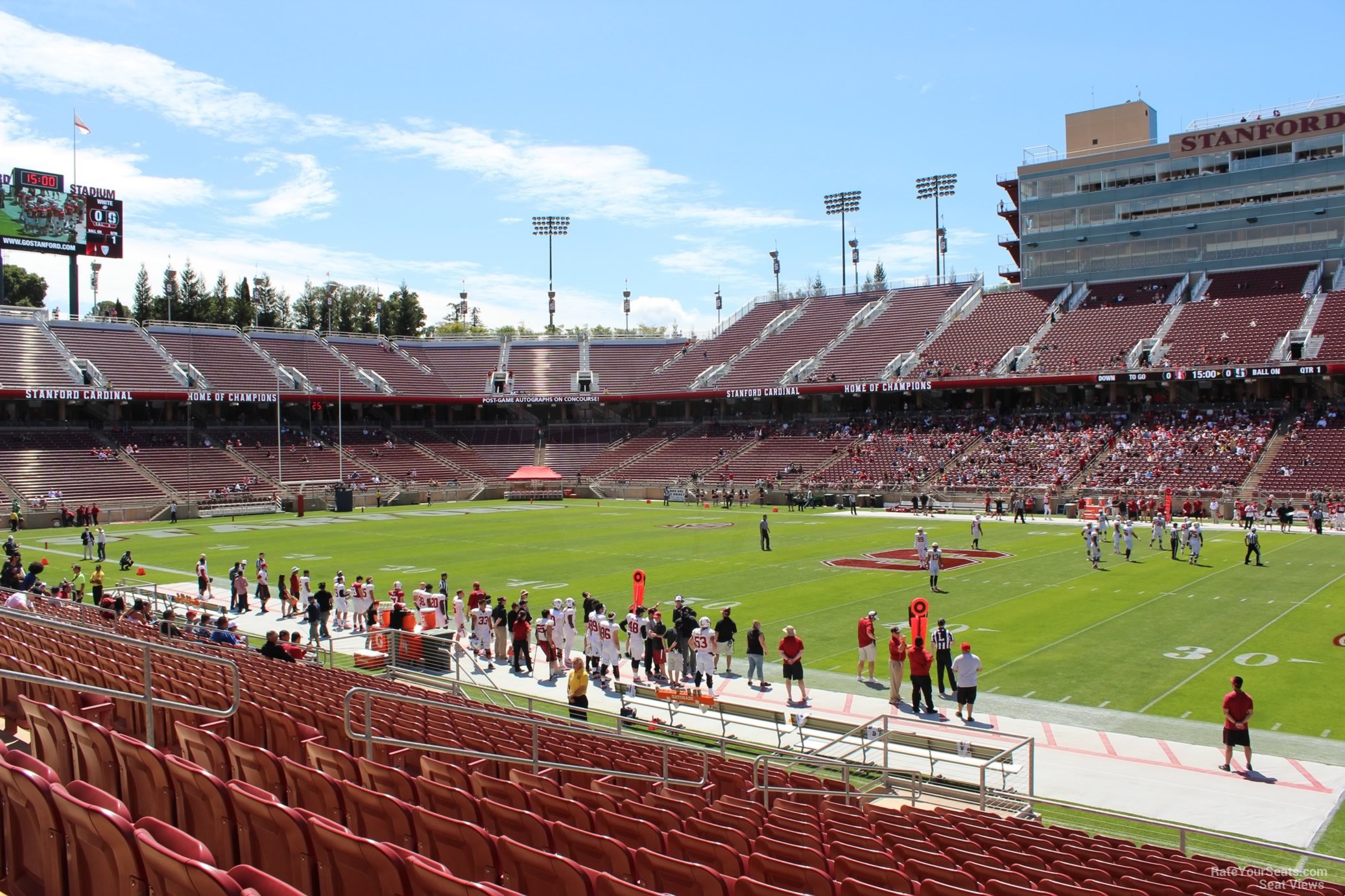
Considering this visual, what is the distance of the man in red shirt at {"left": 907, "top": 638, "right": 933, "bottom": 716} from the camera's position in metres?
16.2

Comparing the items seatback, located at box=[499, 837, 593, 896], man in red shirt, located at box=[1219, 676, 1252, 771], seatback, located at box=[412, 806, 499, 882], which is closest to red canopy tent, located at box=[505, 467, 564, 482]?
man in red shirt, located at box=[1219, 676, 1252, 771]

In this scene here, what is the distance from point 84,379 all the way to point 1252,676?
206 feet

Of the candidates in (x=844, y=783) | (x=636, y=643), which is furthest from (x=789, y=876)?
(x=636, y=643)

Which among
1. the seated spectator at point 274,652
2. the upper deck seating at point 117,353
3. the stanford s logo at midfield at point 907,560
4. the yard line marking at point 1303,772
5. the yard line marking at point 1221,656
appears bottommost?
the yard line marking at point 1303,772

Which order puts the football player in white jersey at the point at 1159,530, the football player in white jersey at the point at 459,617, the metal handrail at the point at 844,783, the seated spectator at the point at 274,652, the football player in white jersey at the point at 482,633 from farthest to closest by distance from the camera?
the football player in white jersey at the point at 1159,530 → the football player in white jersey at the point at 459,617 → the football player in white jersey at the point at 482,633 → the seated spectator at the point at 274,652 → the metal handrail at the point at 844,783

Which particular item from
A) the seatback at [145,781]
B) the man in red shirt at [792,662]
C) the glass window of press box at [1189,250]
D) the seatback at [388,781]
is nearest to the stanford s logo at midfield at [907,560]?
the man in red shirt at [792,662]

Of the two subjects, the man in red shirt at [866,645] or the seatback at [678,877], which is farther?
the man in red shirt at [866,645]

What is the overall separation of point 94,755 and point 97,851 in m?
2.03

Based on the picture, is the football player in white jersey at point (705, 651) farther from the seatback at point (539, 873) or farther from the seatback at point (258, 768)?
the seatback at point (539, 873)

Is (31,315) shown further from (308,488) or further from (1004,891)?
(1004,891)

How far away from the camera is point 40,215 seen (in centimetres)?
5947

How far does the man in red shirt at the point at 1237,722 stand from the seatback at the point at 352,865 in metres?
12.3

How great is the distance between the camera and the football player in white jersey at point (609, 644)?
18.3 meters

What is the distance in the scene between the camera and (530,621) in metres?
20.4
